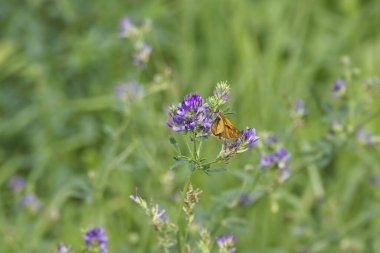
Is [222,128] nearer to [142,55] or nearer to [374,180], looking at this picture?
[142,55]

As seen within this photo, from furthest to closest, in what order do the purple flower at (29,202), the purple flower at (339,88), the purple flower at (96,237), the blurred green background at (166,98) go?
the blurred green background at (166,98) < the purple flower at (29,202) < the purple flower at (339,88) < the purple flower at (96,237)

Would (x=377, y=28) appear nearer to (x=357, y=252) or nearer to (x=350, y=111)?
(x=357, y=252)

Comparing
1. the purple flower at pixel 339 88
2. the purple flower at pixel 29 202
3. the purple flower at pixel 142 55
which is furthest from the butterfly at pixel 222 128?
the purple flower at pixel 29 202

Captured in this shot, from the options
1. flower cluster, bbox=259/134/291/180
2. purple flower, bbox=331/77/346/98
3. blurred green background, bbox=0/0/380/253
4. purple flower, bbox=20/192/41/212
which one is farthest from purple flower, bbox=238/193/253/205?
purple flower, bbox=20/192/41/212

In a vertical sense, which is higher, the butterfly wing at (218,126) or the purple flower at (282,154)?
the purple flower at (282,154)

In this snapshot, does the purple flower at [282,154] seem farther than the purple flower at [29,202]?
No

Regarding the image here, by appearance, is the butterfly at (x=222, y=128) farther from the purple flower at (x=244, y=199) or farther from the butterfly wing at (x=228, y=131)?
Result: the purple flower at (x=244, y=199)

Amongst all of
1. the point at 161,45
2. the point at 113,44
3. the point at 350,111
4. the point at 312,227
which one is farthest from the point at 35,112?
the point at 350,111

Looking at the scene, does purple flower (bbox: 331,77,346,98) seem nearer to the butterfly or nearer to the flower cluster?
the flower cluster
